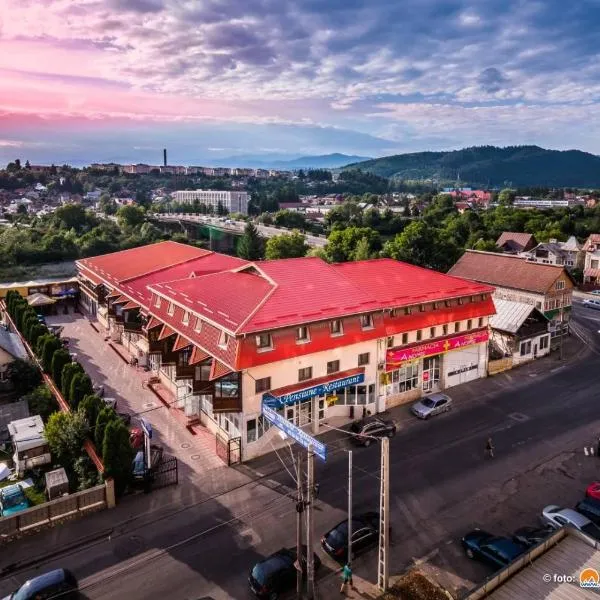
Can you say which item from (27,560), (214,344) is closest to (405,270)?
(214,344)

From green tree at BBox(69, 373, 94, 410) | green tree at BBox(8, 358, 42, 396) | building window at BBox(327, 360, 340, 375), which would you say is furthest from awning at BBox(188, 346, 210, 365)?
green tree at BBox(8, 358, 42, 396)

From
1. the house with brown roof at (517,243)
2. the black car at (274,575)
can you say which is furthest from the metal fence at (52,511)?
the house with brown roof at (517,243)

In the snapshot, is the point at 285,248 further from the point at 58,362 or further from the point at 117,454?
the point at 117,454

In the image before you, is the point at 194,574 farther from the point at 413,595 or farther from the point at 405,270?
the point at 405,270

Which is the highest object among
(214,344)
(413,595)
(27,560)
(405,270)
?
(405,270)

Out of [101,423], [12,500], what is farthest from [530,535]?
[12,500]

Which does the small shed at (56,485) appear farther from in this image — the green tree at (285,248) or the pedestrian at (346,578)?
the green tree at (285,248)
